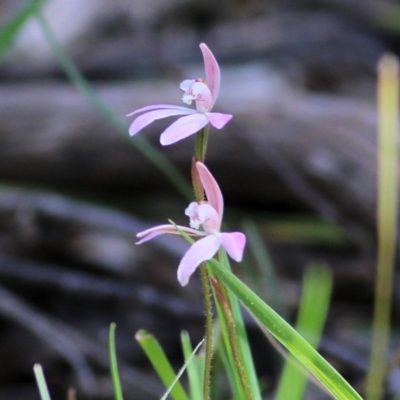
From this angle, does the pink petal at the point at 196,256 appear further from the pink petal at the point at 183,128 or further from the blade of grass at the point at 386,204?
the blade of grass at the point at 386,204

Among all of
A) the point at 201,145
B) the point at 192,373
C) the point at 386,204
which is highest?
the point at 386,204

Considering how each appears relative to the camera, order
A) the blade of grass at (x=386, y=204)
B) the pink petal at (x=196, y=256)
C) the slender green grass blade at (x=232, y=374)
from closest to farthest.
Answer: the pink petal at (x=196, y=256) < the slender green grass blade at (x=232, y=374) < the blade of grass at (x=386, y=204)

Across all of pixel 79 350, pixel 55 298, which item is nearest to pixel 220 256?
pixel 79 350

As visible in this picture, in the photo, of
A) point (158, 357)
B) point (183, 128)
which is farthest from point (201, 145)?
point (158, 357)

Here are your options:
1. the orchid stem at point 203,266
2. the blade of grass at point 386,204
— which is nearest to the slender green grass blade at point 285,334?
the orchid stem at point 203,266

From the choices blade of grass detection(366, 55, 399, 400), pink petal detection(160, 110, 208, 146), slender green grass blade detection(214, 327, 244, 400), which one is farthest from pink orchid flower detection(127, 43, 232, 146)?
blade of grass detection(366, 55, 399, 400)

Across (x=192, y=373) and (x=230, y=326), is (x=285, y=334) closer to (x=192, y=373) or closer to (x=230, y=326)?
(x=230, y=326)
